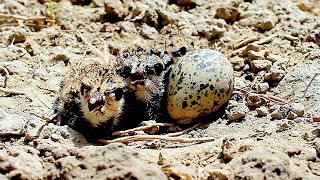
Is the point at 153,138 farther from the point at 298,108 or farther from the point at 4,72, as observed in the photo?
the point at 4,72

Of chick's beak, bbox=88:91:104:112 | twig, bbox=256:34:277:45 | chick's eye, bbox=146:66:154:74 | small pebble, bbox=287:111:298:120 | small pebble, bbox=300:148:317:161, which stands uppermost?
small pebble, bbox=300:148:317:161

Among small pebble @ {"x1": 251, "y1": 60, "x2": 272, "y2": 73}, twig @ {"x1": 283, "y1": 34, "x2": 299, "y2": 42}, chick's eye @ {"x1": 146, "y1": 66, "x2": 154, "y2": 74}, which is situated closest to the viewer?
chick's eye @ {"x1": 146, "y1": 66, "x2": 154, "y2": 74}

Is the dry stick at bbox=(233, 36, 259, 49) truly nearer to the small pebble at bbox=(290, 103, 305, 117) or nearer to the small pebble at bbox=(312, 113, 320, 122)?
the small pebble at bbox=(290, 103, 305, 117)

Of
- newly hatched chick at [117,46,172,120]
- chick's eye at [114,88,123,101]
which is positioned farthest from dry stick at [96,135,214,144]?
newly hatched chick at [117,46,172,120]

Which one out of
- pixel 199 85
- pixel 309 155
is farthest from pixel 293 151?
pixel 199 85

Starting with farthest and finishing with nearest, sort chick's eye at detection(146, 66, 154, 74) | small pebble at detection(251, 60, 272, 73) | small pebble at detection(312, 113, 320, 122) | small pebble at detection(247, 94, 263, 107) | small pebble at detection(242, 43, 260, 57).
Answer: small pebble at detection(242, 43, 260, 57) < small pebble at detection(251, 60, 272, 73) < chick's eye at detection(146, 66, 154, 74) < small pebble at detection(247, 94, 263, 107) < small pebble at detection(312, 113, 320, 122)

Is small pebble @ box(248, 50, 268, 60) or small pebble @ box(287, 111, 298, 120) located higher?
small pebble @ box(287, 111, 298, 120)

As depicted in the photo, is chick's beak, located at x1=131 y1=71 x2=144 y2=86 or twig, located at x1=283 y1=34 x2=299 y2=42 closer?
chick's beak, located at x1=131 y1=71 x2=144 y2=86
